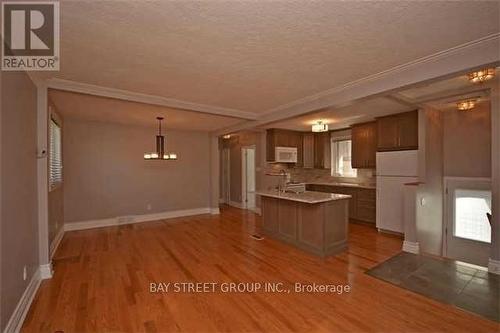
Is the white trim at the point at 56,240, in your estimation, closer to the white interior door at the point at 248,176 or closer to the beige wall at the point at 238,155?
the beige wall at the point at 238,155

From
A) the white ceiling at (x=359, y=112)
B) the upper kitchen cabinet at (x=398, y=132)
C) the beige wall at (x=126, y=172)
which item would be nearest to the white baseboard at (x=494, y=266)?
the upper kitchen cabinet at (x=398, y=132)

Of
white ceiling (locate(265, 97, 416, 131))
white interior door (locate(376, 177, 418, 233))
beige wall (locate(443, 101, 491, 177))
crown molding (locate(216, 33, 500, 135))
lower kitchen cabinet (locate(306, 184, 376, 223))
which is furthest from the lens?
lower kitchen cabinet (locate(306, 184, 376, 223))

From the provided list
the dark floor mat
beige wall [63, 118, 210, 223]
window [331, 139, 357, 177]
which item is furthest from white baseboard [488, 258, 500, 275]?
beige wall [63, 118, 210, 223]

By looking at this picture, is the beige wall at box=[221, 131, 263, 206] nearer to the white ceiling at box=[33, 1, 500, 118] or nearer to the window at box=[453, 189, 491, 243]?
the white ceiling at box=[33, 1, 500, 118]

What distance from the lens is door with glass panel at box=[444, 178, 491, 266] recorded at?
4.43 m

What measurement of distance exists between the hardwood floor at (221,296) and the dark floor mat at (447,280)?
0.17 meters

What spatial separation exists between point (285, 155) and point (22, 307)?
581 centimetres

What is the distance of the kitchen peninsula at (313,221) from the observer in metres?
3.75

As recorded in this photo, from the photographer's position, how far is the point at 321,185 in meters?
6.68

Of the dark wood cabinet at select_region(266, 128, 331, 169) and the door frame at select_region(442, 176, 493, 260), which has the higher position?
the dark wood cabinet at select_region(266, 128, 331, 169)

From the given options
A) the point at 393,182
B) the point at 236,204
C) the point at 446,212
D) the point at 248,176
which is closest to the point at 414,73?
the point at 393,182

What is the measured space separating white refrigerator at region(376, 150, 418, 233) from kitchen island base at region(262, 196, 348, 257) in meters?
1.45

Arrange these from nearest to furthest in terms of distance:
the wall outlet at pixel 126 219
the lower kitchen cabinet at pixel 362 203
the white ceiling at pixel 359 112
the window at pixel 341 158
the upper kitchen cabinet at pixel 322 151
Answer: the white ceiling at pixel 359 112, the lower kitchen cabinet at pixel 362 203, the wall outlet at pixel 126 219, the window at pixel 341 158, the upper kitchen cabinet at pixel 322 151

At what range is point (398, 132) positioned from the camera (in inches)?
191
